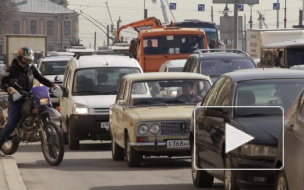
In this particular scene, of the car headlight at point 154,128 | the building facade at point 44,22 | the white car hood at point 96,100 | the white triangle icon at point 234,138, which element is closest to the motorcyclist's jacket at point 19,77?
the car headlight at point 154,128

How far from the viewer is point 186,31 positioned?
36781 millimetres

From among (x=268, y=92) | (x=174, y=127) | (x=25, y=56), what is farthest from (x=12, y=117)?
(x=268, y=92)

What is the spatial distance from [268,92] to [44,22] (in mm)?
152107

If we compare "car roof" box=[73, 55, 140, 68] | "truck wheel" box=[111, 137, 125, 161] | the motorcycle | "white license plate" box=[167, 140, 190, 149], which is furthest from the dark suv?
"white license plate" box=[167, 140, 190, 149]

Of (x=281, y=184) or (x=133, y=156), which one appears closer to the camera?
(x=281, y=184)

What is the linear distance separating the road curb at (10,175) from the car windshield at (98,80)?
4433 millimetres

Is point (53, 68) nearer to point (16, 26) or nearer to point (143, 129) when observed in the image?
point (143, 129)

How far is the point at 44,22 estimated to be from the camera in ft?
531

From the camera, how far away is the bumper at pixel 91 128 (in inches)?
759

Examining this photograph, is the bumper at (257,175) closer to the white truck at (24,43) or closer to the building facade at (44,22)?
the white truck at (24,43)

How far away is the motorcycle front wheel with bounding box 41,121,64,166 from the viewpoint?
49.8 ft

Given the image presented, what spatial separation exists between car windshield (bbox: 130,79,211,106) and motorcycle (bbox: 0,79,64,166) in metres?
1.41

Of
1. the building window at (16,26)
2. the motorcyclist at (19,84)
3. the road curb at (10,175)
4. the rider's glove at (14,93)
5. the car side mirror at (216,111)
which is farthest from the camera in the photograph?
the building window at (16,26)

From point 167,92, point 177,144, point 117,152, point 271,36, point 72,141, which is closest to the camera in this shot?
point 177,144
